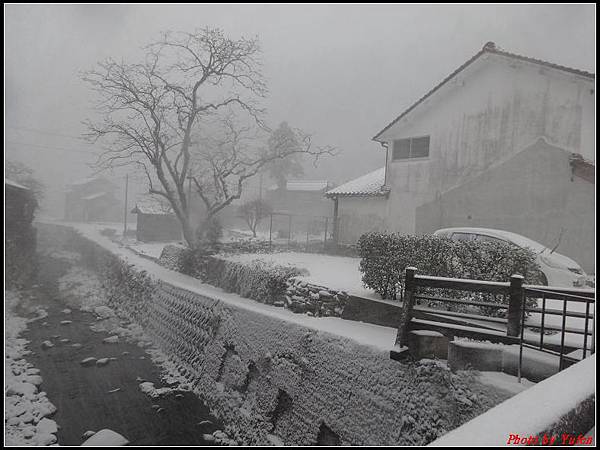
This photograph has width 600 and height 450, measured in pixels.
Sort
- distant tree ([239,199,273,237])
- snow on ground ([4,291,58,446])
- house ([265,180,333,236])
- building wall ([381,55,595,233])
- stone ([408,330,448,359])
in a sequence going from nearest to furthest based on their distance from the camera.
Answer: stone ([408,330,448,359]) < snow on ground ([4,291,58,446]) < building wall ([381,55,595,233]) < distant tree ([239,199,273,237]) < house ([265,180,333,236])

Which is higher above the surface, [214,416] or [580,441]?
[580,441]

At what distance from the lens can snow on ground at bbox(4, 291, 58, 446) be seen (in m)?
6.31

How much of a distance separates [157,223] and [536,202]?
1040 inches

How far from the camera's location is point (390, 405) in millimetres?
4785

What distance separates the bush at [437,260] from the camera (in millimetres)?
6324

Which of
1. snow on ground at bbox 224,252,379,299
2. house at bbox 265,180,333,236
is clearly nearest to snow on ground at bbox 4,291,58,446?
snow on ground at bbox 224,252,379,299

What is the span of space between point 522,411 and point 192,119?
55.8 ft

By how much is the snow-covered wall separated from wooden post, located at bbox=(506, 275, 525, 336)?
3.01 feet

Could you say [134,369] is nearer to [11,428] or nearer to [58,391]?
[58,391]

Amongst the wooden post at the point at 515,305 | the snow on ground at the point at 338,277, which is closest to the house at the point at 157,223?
the snow on ground at the point at 338,277

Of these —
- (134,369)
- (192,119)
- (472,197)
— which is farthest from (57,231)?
(472,197)

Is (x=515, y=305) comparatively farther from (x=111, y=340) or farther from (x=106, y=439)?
(x=111, y=340)

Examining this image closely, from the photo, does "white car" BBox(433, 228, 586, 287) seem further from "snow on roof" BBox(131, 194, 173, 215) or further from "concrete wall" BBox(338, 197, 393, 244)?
"snow on roof" BBox(131, 194, 173, 215)

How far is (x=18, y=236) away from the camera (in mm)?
17156
